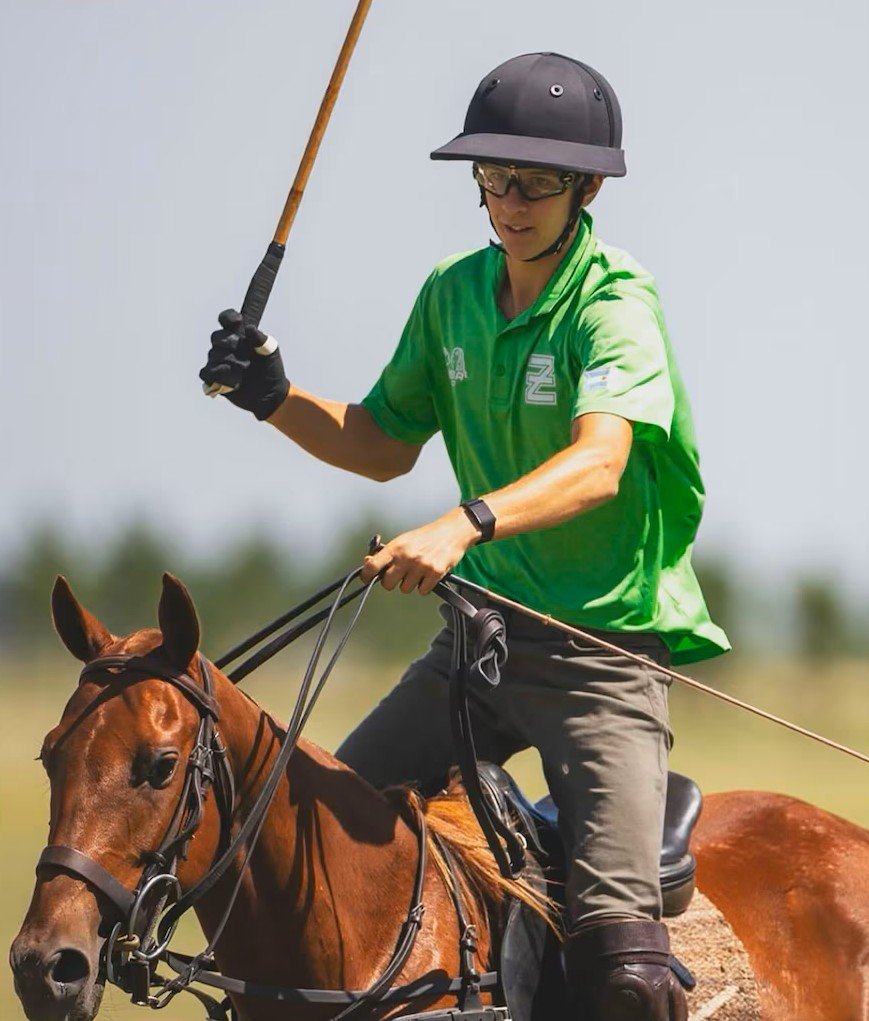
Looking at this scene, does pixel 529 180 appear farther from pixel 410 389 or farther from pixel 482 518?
pixel 482 518

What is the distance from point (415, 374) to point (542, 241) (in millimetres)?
710

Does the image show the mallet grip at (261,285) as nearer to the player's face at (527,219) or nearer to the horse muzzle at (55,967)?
the player's face at (527,219)

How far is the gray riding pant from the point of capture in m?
4.74

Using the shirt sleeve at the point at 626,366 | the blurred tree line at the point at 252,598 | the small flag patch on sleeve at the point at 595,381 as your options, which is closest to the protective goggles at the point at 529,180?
the shirt sleeve at the point at 626,366

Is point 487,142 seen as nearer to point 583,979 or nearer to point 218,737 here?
point 218,737

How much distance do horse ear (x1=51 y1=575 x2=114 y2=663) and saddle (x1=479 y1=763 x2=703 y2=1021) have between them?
1.14m

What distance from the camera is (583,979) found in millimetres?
4652

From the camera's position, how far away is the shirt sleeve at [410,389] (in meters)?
5.55

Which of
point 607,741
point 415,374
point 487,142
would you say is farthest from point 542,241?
point 607,741

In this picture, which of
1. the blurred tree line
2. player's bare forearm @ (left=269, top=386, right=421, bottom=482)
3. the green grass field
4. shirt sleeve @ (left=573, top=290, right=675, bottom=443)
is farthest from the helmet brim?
the blurred tree line

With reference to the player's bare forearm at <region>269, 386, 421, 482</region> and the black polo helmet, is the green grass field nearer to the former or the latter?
the player's bare forearm at <region>269, 386, 421, 482</region>

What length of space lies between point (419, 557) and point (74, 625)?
871 millimetres

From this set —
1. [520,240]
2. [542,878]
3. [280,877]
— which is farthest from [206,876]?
[520,240]

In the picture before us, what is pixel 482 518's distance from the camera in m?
4.43
